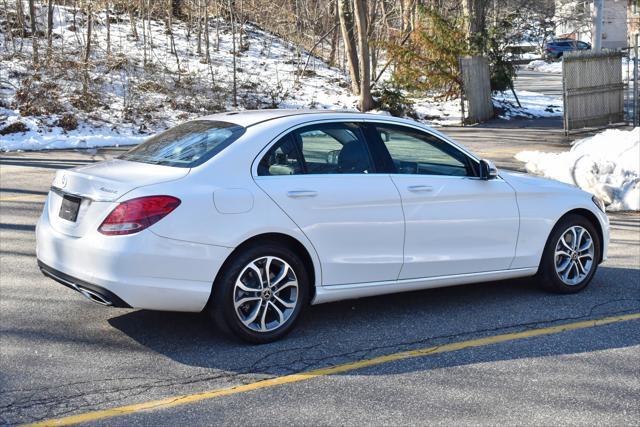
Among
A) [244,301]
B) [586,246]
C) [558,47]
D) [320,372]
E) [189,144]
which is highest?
[558,47]

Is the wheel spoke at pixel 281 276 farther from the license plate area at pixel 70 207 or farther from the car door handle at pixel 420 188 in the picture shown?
the license plate area at pixel 70 207

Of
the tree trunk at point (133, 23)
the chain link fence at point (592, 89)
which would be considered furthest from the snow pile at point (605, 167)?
the tree trunk at point (133, 23)

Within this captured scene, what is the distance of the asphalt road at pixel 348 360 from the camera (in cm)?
464

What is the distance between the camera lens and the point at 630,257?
9141 mm

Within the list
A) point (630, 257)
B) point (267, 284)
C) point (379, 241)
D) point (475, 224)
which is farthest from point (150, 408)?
point (630, 257)

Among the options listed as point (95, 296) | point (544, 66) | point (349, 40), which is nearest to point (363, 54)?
point (349, 40)

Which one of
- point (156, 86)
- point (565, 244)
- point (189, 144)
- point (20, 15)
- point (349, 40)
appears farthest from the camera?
point (349, 40)

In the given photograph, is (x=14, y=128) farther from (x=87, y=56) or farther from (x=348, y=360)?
(x=348, y=360)

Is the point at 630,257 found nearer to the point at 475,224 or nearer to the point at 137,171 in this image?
the point at 475,224

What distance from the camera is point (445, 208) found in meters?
6.46

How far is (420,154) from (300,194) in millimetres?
1324

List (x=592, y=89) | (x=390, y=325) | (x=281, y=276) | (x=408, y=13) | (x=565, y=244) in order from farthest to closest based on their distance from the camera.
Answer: (x=408, y=13) < (x=592, y=89) < (x=565, y=244) < (x=390, y=325) < (x=281, y=276)

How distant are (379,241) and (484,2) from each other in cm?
2330

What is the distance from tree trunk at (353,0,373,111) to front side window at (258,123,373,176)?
18924 millimetres
